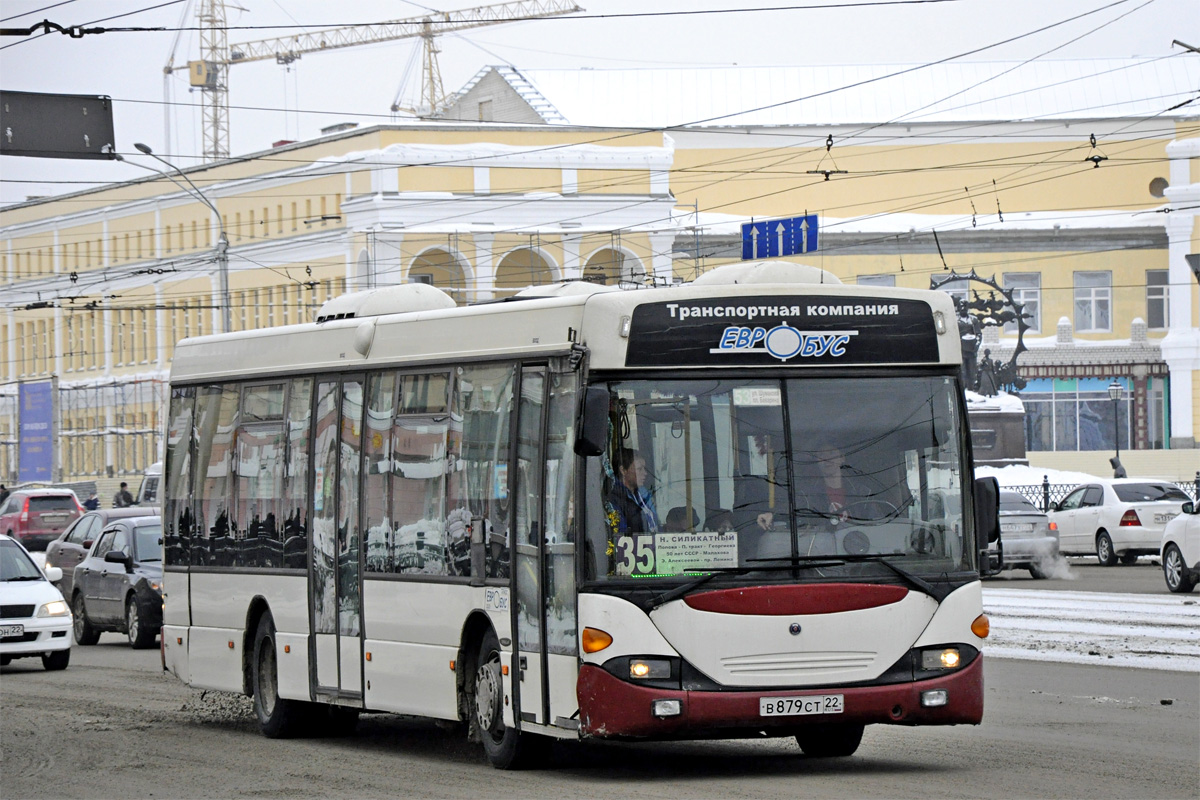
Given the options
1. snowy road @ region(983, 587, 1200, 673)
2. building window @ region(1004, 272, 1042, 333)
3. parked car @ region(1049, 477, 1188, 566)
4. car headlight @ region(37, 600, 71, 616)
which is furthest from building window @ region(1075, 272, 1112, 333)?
car headlight @ region(37, 600, 71, 616)

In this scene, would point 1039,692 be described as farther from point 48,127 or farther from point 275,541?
point 48,127

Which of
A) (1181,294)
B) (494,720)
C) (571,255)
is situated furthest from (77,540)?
(1181,294)

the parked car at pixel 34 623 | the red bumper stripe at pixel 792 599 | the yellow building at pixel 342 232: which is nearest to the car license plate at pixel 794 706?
the red bumper stripe at pixel 792 599

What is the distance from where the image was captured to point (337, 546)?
1360 centimetres

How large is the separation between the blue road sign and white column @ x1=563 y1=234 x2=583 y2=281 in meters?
20.0

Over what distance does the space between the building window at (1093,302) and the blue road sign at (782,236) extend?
28545 millimetres

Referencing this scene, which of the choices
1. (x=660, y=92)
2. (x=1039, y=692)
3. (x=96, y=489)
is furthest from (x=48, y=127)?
(x=660, y=92)

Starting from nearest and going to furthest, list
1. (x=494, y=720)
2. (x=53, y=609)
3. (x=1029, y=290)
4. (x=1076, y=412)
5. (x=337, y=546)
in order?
1. (x=494, y=720)
2. (x=337, y=546)
3. (x=53, y=609)
4. (x=1076, y=412)
5. (x=1029, y=290)

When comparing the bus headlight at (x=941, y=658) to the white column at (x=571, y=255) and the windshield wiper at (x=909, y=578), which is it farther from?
the white column at (x=571, y=255)

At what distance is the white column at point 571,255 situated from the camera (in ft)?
233

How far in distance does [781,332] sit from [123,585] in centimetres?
1473

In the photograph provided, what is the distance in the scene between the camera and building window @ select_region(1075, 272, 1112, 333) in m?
76.4

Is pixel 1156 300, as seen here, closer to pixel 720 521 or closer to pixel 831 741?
pixel 831 741

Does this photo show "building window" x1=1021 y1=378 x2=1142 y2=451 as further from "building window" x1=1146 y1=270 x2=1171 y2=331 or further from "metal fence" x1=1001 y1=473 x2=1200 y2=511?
"metal fence" x1=1001 y1=473 x2=1200 y2=511
